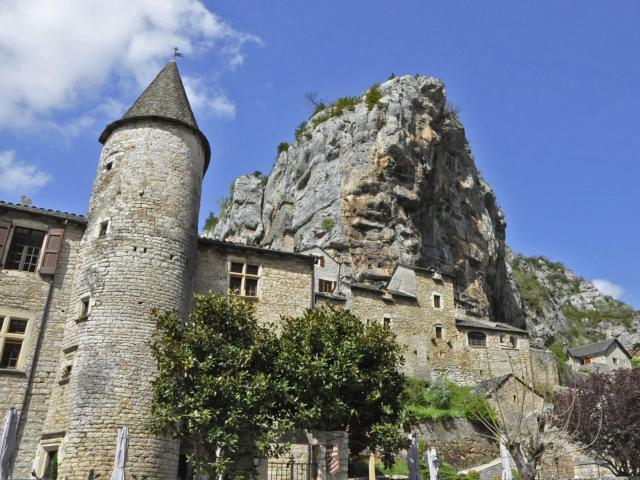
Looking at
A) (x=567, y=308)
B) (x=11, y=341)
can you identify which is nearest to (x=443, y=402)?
(x=11, y=341)

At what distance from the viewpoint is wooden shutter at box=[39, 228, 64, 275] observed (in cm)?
1946

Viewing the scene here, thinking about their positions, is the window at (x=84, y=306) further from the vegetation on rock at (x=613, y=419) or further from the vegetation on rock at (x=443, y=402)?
the vegetation on rock at (x=613, y=419)

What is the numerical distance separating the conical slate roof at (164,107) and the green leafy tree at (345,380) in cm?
946

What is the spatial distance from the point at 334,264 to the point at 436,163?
59.2 ft

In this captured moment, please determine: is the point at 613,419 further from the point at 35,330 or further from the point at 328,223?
the point at 328,223

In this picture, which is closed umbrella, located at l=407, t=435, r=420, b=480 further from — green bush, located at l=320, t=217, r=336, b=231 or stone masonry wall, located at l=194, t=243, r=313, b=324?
green bush, located at l=320, t=217, r=336, b=231

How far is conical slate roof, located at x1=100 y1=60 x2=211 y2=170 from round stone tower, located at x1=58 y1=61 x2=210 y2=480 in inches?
1.6

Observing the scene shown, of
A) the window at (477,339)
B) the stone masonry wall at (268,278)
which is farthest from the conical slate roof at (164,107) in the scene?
the window at (477,339)

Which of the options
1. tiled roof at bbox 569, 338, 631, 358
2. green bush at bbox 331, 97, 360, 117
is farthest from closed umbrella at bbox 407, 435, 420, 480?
tiled roof at bbox 569, 338, 631, 358

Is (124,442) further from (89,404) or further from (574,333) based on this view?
(574,333)

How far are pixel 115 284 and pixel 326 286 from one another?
827 inches

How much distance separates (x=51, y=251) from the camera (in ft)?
64.7

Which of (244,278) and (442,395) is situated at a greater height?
(244,278)

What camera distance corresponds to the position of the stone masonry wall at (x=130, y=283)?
16.2 m
